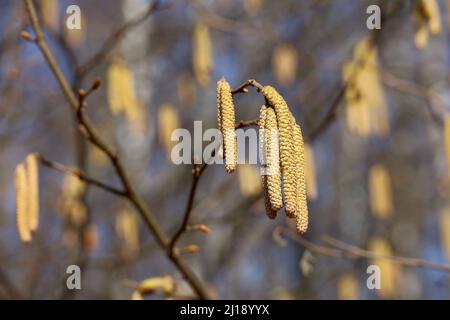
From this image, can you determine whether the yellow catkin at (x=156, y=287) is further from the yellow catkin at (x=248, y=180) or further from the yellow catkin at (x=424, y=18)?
the yellow catkin at (x=424, y=18)

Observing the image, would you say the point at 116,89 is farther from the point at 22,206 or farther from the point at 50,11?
the point at 22,206

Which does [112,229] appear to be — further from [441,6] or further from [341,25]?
[441,6]

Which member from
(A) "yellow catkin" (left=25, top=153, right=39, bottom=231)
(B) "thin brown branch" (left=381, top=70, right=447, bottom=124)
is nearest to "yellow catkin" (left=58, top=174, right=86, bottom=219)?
(A) "yellow catkin" (left=25, top=153, right=39, bottom=231)

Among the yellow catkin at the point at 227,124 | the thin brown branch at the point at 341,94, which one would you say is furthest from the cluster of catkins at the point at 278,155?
the thin brown branch at the point at 341,94

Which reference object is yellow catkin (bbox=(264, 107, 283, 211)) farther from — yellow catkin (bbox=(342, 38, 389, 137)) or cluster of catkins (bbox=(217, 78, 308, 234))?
yellow catkin (bbox=(342, 38, 389, 137))
